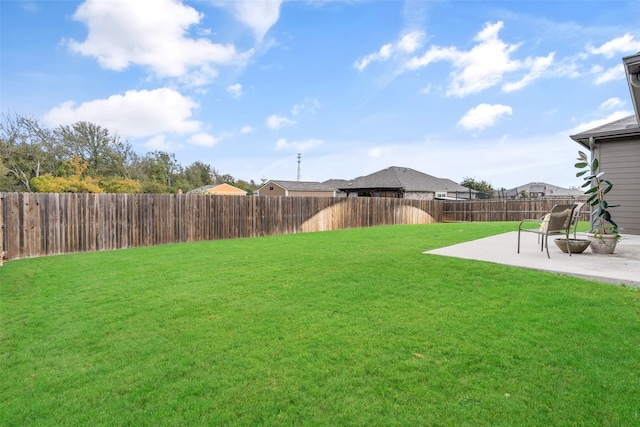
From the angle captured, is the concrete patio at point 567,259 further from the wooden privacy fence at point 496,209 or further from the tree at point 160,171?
the tree at point 160,171

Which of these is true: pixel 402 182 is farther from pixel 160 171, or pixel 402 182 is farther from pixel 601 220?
pixel 160 171

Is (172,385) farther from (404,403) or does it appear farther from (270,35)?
(270,35)

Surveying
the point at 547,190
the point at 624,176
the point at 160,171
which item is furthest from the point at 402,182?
the point at 160,171

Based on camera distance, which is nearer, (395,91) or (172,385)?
(172,385)

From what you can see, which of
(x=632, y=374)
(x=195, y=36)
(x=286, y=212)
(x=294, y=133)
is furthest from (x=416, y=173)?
(x=632, y=374)

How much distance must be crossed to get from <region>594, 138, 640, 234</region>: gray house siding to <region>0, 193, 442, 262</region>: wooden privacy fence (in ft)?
32.6

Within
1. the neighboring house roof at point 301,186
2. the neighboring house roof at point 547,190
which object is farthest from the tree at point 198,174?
the neighboring house roof at point 547,190

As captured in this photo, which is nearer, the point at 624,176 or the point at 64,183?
the point at 624,176

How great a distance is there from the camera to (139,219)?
33.0 feet

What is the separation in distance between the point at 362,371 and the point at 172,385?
1.24 meters

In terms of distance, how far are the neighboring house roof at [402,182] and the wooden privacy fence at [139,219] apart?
16.5m

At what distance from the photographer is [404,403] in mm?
1920

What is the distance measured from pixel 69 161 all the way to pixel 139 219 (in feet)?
94.8

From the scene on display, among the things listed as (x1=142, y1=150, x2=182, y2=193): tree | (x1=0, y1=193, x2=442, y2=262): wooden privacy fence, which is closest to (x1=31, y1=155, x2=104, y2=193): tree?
(x1=142, y1=150, x2=182, y2=193): tree
